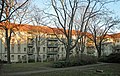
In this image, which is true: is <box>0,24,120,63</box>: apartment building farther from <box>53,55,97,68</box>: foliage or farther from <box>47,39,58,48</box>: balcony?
<box>53,55,97,68</box>: foliage

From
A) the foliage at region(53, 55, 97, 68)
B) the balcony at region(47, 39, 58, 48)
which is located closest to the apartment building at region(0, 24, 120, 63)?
the balcony at region(47, 39, 58, 48)

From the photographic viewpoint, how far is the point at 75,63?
30688 mm

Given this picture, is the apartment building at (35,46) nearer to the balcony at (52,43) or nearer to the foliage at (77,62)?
the balcony at (52,43)

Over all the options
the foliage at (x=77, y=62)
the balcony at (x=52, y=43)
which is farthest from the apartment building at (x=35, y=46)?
the foliage at (x=77, y=62)

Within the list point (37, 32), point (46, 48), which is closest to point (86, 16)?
point (37, 32)

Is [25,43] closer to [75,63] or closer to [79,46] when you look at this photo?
[79,46]

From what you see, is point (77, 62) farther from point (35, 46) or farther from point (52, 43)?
point (52, 43)

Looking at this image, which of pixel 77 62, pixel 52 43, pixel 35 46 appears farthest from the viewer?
pixel 52 43

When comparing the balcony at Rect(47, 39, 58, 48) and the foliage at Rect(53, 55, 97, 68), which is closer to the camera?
the foliage at Rect(53, 55, 97, 68)

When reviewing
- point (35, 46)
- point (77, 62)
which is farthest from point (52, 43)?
point (77, 62)

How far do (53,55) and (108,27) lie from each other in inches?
1510

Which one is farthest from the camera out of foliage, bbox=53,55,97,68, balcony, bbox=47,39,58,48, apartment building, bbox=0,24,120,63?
balcony, bbox=47,39,58,48

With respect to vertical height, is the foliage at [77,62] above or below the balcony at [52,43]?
below

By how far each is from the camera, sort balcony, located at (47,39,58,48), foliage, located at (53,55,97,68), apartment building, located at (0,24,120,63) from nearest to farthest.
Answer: foliage, located at (53,55,97,68), apartment building, located at (0,24,120,63), balcony, located at (47,39,58,48)
